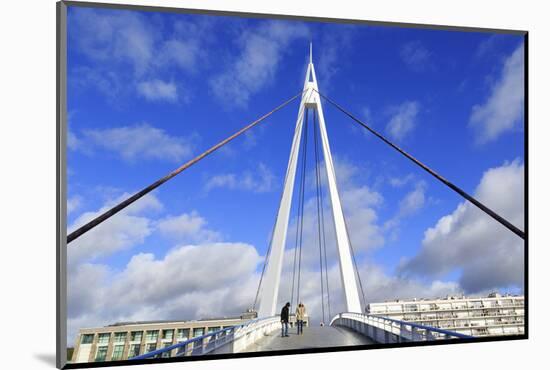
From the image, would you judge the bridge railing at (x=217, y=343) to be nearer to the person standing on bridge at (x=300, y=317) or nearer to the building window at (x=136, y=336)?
the building window at (x=136, y=336)

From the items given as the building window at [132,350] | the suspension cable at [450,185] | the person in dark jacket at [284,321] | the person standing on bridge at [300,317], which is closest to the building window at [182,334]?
the building window at [132,350]

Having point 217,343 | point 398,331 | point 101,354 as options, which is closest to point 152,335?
point 217,343

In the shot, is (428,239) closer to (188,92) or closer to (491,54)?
(491,54)

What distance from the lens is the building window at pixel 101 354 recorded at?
5520 millimetres

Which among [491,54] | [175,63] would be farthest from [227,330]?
[491,54]

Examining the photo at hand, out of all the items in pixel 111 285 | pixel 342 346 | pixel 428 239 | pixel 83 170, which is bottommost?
pixel 342 346

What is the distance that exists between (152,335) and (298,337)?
179 cm

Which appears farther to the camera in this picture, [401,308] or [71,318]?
[401,308]

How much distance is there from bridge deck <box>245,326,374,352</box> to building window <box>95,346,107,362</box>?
141cm

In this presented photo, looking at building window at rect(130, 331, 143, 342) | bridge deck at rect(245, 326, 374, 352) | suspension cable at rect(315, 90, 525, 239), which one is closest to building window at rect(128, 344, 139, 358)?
building window at rect(130, 331, 143, 342)

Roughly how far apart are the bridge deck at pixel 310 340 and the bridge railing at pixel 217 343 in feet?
0.38

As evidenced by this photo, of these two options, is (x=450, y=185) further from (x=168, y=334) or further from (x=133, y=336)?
(x=133, y=336)

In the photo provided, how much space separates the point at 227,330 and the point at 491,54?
4.26 m

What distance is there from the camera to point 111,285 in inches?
254
